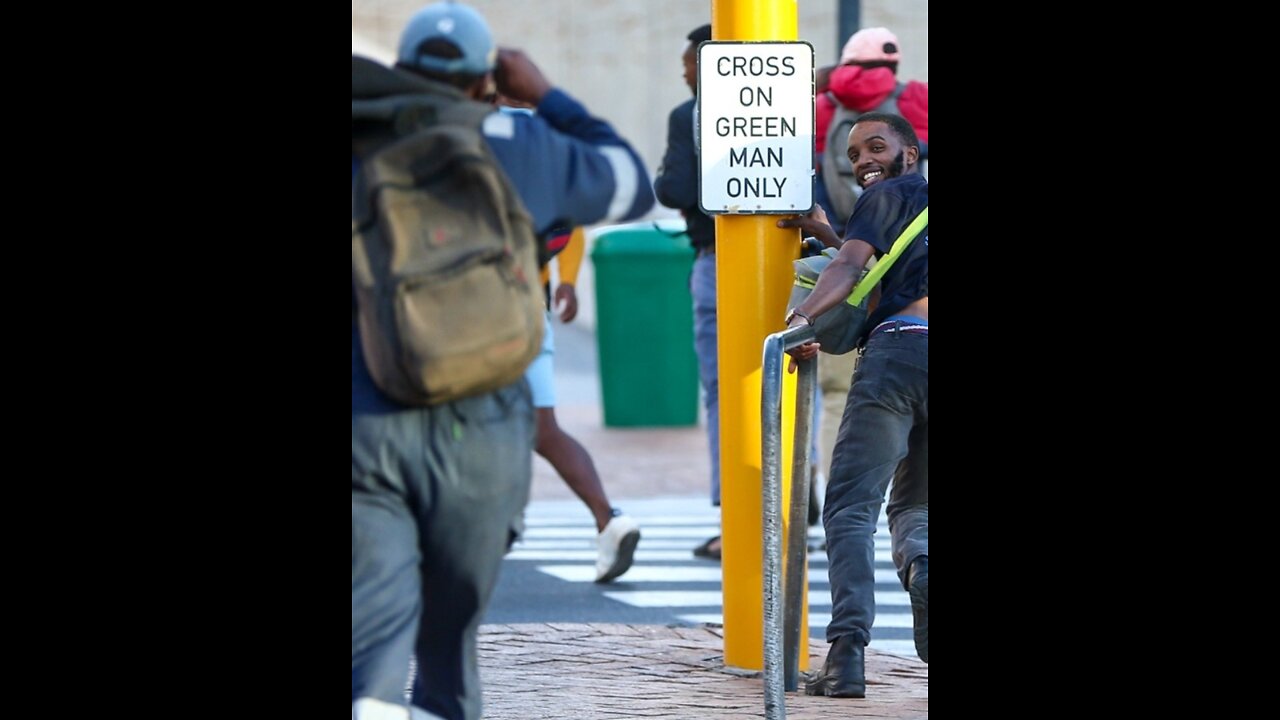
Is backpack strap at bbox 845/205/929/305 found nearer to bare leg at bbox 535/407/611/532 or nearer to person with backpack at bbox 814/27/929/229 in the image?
bare leg at bbox 535/407/611/532

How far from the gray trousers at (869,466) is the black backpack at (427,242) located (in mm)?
2211

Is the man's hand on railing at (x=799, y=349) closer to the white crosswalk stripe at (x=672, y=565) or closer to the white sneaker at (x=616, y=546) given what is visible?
the white crosswalk stripe at (x=672, y=565)

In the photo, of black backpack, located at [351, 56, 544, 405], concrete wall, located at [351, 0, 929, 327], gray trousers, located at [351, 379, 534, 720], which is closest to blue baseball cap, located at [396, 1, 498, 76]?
black backpack, located at [351, 56, 544, 405]

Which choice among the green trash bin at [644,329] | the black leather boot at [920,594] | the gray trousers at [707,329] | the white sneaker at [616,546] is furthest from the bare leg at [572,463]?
the green trash bin at [644,329]

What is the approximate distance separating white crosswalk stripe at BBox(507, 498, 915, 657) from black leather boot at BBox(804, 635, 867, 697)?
43.6 inches

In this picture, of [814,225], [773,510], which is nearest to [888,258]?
[814,225]

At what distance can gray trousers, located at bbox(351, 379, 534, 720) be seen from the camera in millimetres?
4062

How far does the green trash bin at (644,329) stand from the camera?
49.8 feet

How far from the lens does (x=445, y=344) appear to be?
13.0ft

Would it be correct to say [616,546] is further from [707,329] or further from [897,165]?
[897,165]

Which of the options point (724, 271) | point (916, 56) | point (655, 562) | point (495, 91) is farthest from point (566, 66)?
point (495, 91)
